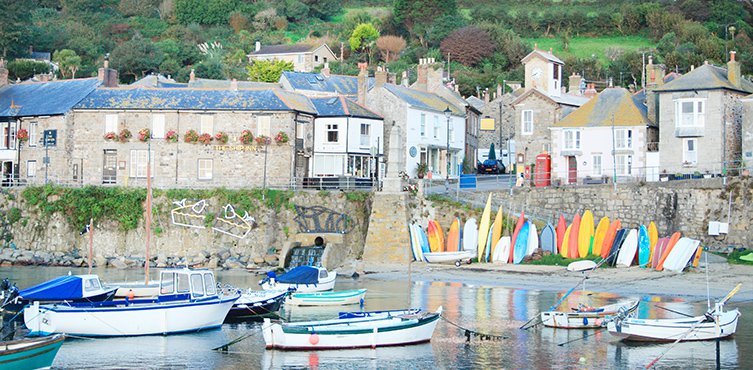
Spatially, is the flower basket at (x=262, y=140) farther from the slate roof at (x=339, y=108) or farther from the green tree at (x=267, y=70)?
the green tree at (x=267, y=70)

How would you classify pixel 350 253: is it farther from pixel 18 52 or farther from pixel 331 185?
pixel 18 52

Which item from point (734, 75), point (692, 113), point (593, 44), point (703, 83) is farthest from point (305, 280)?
point (593, 44)

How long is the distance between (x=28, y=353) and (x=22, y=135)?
123 feet

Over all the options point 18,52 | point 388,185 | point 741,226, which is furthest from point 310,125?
point 18,52

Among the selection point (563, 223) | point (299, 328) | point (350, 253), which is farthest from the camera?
point (350, 253)

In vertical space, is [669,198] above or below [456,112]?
below

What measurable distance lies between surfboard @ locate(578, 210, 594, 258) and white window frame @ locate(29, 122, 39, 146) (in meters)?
31.3

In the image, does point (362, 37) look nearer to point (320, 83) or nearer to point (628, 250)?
point (320, 83)

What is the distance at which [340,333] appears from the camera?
33.2 meters

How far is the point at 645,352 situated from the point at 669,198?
929 inches

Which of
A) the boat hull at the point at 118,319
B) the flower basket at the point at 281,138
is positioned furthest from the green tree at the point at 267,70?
the boat hull at the point at 118,319

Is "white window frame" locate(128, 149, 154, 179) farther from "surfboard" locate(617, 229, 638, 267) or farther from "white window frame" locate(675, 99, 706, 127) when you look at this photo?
"white window frame" locate(675, 99, 706, 127)

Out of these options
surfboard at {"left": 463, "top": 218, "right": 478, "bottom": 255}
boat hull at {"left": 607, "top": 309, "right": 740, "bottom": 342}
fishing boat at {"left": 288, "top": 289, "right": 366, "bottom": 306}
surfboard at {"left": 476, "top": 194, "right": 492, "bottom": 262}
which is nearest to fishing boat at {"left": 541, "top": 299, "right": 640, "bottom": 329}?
boat hull at {"left": 607, "top": 309, "right": 740, "bottom": 342}

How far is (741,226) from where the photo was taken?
54438 millimetres
